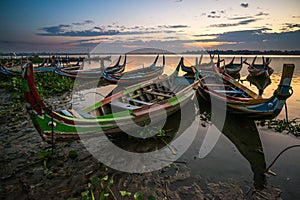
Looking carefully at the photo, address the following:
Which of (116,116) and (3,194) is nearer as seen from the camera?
(3,194)

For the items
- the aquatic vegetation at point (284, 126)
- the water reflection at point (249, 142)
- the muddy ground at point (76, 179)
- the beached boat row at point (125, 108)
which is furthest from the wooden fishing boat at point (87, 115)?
the aquatic vegetation at point (284, 126)

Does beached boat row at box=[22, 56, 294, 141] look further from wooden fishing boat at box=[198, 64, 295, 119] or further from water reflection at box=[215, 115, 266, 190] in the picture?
water reflection at box=[215, 115, 266, 190]

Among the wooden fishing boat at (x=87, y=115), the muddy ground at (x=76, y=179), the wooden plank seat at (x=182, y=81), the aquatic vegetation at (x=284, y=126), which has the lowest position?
the muddy ground at (x=76, y=179)

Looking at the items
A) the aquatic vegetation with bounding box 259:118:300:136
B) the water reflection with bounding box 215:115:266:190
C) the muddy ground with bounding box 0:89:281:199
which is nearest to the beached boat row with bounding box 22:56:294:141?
the water reflection with bounding box 215:115:266:190

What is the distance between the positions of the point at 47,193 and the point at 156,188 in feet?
6.06

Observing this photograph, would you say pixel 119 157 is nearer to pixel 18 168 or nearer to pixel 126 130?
pixel 126 130

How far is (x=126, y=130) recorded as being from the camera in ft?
14.7

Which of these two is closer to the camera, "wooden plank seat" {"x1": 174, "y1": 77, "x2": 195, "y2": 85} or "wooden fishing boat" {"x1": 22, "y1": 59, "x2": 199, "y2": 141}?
"wooden fishing boat" {"x1": 22, "y1": 59, "x2": 199, "y2": 141}

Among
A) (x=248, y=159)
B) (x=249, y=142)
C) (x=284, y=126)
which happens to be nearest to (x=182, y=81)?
(x=284, y=126)

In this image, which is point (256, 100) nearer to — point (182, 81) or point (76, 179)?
point (182, 81)

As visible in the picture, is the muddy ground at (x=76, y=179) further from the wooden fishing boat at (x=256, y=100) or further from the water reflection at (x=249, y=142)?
the wooden fishing boat at (x=256, y=100)

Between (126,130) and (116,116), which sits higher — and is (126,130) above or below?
below

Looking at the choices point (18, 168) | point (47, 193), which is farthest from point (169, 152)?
point (18, 168)

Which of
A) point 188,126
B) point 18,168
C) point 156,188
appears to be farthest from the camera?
point 188,126
